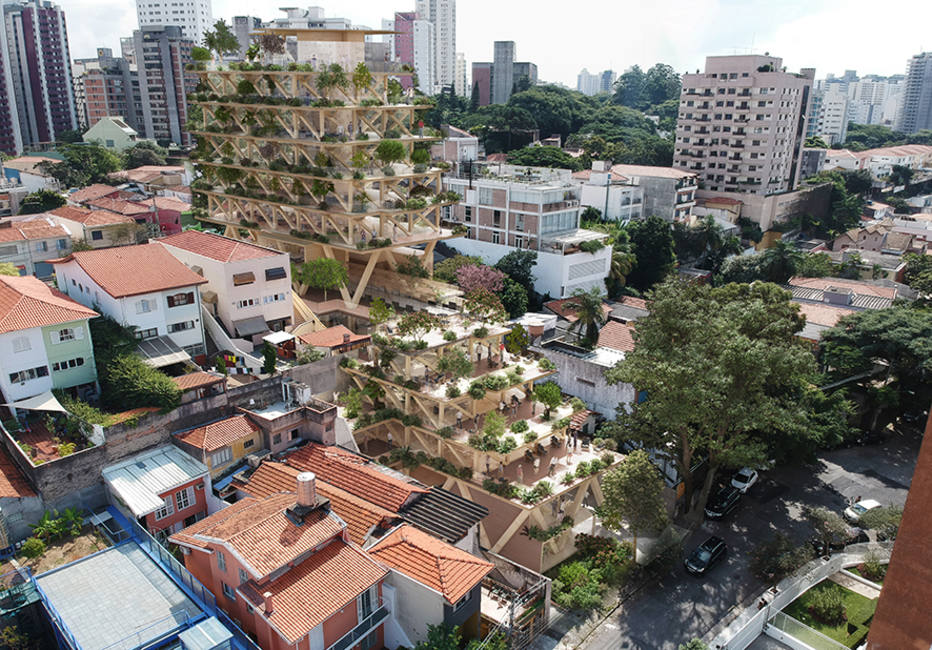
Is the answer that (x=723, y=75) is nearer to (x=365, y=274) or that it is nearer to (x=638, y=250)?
(x=638, y=250)

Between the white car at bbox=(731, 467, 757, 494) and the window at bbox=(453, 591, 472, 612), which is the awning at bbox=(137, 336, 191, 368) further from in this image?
the white car at bbox=(731, 467, 757, 494)

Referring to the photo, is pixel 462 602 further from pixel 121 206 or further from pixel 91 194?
pixel 91 194

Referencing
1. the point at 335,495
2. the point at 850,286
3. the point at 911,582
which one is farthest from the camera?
the point at 850,286

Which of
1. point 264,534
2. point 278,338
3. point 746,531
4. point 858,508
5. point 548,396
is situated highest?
point 278,338

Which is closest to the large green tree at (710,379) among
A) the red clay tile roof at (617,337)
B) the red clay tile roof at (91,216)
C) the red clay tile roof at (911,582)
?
the red clay tile roof at (617,337)

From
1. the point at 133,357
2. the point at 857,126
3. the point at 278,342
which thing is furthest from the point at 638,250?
the point at 857,126

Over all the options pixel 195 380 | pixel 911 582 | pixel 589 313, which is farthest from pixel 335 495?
pixel 589 313

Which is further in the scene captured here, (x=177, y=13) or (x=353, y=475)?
(x=177, y=13)

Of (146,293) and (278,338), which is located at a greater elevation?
(146,293)
